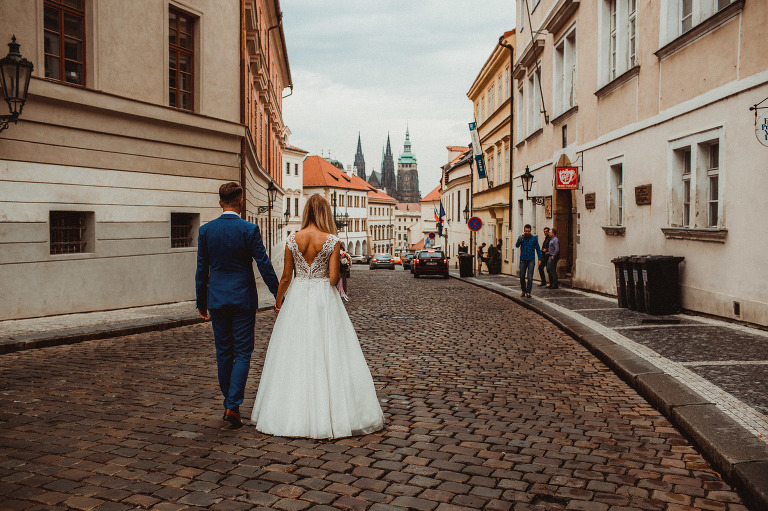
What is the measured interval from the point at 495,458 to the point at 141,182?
1172cm

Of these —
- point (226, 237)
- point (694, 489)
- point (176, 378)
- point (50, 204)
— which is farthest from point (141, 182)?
point (694, 489)

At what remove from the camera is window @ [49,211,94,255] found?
496 inches

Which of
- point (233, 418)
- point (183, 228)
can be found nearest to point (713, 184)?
point (233, 418)

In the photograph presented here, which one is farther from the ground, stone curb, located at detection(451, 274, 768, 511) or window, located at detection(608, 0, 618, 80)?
window, located at detection(608, 0, 618, 80)

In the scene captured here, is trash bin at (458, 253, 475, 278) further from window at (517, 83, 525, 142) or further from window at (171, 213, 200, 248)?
window at (171, 213, 200, 248)

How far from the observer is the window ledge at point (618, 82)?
44.9 feet

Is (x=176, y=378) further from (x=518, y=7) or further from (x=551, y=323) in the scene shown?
(x=518, y=7)

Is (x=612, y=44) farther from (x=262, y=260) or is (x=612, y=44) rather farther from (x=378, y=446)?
(x=378, y=446)

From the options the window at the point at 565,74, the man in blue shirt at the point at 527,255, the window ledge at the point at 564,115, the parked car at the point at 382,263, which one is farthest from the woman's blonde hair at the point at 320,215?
the parked car at the point at 382,263

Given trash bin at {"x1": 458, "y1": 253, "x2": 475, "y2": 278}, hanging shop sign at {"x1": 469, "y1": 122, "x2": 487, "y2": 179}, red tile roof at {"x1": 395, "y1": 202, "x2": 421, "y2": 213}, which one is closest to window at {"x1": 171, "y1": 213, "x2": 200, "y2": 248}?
trash bin at {"x1": 458, "y1": 253, "x2": 475, "y2": 278}

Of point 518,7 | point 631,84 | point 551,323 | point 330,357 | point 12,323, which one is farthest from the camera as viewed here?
point 518,7

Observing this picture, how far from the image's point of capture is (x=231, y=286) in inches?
213

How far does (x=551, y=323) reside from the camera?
12062 mm

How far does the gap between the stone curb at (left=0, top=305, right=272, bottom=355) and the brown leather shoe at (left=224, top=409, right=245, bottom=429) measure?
5.04 metres
